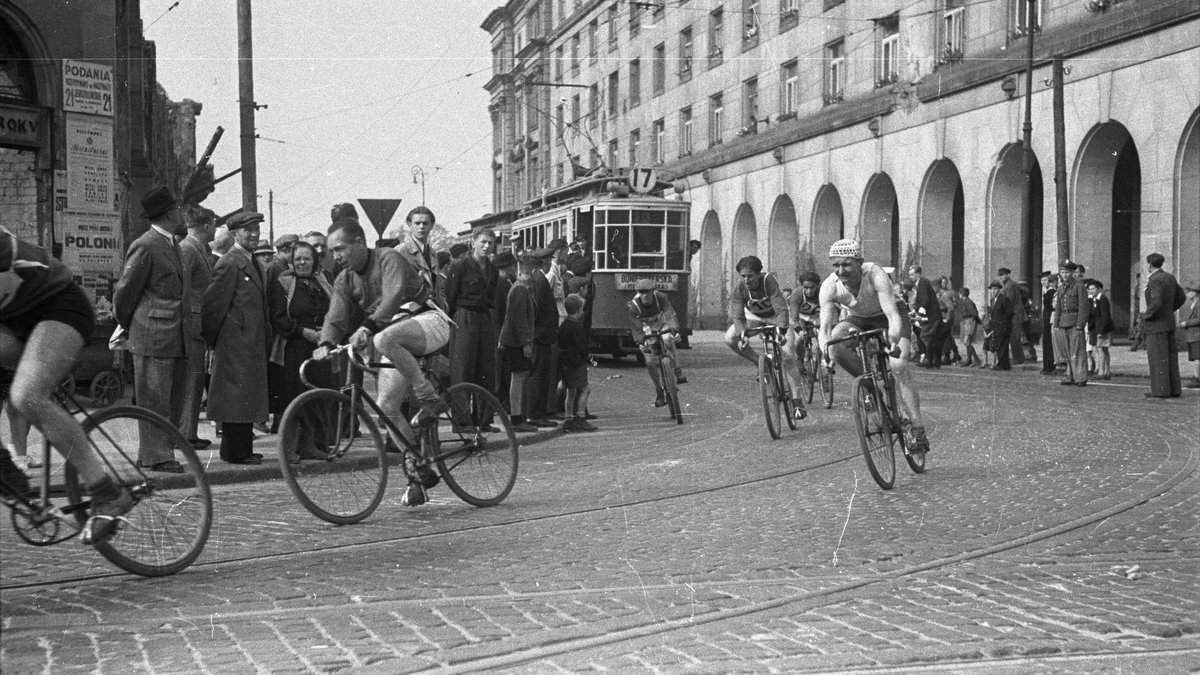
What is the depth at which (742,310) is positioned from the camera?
14.0 meters

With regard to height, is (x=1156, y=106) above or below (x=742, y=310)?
above

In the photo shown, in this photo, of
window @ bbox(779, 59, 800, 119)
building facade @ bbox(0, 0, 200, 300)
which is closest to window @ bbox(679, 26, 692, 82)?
window @ bbox(779, 59, 800, 119)

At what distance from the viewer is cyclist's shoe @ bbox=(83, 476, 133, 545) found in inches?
219

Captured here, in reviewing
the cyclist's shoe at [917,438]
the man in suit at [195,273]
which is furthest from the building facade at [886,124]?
the cyclist's shoe at [917,438]

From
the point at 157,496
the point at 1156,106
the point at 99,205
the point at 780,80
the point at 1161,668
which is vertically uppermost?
the point at 780,80

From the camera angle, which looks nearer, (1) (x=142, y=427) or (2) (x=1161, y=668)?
(2) (x=1161, y=668)

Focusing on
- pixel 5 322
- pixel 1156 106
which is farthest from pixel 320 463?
pixel 1156 106

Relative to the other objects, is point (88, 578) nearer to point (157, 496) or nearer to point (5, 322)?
point (157, 496)

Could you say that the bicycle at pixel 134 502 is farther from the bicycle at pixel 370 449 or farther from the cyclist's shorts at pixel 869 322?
the cyclist's shorts at pixel 869 322

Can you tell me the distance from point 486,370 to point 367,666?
8976 millimetres

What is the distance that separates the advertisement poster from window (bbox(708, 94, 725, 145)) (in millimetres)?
29749

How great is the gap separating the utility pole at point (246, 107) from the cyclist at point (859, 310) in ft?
33.2

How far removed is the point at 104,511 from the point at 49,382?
0.60m

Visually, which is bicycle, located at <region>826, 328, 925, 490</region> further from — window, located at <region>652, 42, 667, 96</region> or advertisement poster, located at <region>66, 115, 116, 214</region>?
window, located at <region>652, 42, 667, 96</region>
